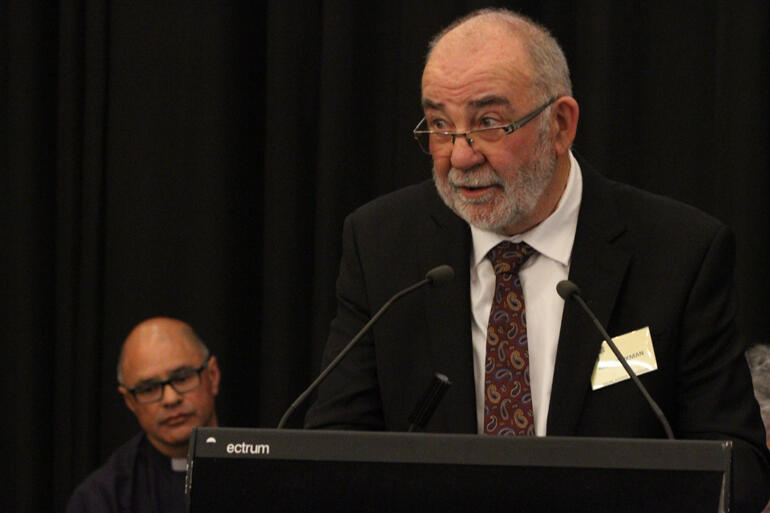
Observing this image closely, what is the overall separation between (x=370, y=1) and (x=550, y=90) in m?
1.69

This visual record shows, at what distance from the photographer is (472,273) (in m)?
2.17

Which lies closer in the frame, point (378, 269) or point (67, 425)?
point (378, 269)

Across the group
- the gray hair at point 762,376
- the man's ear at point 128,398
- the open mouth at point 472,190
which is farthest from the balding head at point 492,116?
the man's ear at point 128,398

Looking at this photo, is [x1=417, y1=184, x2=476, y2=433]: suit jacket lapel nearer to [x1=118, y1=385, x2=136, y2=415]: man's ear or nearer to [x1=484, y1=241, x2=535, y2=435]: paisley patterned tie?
[x1=484, y1=241, x2=535, y2=435]: paisley patterned tie

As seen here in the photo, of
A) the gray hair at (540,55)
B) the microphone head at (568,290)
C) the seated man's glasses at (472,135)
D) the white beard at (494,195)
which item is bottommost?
the microphone head at (568,290)

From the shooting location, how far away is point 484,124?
2029 mm

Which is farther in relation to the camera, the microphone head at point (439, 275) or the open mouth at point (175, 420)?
the open mouth at point (175, 420)

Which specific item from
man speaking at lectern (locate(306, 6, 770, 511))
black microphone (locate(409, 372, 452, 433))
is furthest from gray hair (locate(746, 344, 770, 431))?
black microphone (locate(409, 372, 452, 433))

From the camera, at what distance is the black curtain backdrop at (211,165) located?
3.51m

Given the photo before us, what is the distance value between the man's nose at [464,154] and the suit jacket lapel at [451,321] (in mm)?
201

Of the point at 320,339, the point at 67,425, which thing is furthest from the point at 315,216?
the point at 67,425

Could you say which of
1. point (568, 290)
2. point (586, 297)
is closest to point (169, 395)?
point (586, 297)

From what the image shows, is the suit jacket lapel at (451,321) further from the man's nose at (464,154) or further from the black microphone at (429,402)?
the black microphone at (429,402)

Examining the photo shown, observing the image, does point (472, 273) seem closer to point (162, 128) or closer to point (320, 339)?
point (320, 339)
